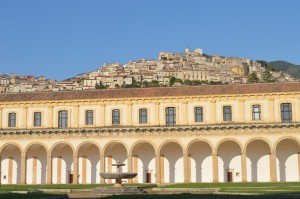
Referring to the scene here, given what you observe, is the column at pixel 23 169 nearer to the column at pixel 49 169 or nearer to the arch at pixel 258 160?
the column at pixel 49 169

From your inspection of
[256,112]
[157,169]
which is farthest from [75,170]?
[256,112]

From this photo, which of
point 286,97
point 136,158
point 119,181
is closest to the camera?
point 119,181

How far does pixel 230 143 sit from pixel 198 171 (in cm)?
417

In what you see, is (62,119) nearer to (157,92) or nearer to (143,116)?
(143,116)

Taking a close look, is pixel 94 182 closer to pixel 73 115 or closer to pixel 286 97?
pixel 73 115

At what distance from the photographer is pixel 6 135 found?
54.7m

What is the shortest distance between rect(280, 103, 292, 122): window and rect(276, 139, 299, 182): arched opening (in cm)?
205

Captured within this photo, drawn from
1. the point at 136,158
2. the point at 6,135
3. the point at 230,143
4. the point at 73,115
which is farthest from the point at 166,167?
the point at 6,135

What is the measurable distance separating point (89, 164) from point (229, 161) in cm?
1425

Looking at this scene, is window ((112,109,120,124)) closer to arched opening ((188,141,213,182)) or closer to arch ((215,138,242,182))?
arched opening ((188,141,213,182))

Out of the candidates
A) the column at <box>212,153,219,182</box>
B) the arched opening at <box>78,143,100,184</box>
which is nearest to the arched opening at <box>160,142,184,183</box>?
the column at <box>212,153,219,182</box>

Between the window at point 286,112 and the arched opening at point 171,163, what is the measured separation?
1048cm

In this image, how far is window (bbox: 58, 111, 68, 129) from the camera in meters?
54.8

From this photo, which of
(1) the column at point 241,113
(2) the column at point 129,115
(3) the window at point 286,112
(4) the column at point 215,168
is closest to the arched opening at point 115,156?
(2) the column at point 129,115
